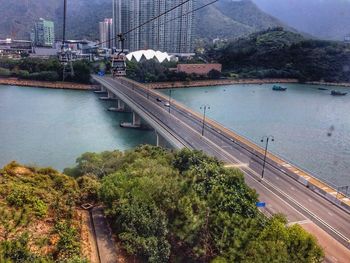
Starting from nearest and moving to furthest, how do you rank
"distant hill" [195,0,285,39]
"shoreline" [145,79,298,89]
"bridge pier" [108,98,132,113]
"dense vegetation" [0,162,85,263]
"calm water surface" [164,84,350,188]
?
1. "dense vegetation" [0,162,85,263]
2. "calm water surface" [164,84,350,188]
3. "bridge pier" [108,98,132,113]
4. "shoreline" [145,79,298,89]
5. "distant hill" [195,0,285,39]

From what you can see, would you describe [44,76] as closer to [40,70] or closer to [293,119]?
[40,70]

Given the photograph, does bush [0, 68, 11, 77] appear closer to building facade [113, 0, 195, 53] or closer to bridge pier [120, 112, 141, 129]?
building facade [113, 0, 195, 53]

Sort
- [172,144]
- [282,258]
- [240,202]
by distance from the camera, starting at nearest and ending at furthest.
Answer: [282,258] → [240,202] → [172,144]

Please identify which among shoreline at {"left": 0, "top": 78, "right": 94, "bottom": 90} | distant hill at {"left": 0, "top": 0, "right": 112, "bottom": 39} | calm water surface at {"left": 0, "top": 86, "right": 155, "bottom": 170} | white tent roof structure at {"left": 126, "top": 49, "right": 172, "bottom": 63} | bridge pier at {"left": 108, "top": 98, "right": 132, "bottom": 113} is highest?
distant hill at {"left": 0, "top": 0, "right": 112, "bottom": 39}

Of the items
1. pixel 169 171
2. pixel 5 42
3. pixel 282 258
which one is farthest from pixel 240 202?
pixel 5 42

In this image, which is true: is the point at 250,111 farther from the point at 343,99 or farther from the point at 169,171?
the point at 169,171

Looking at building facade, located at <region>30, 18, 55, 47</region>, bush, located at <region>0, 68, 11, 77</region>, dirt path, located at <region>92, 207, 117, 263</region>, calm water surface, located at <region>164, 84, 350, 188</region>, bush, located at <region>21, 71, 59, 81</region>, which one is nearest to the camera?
dirt path, located at <region>92, 207, 117, 263</region>

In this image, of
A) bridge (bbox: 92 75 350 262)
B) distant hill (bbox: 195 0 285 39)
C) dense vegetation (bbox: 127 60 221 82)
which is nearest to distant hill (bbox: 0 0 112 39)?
distant hill (bbox: 195 0 285 39)
